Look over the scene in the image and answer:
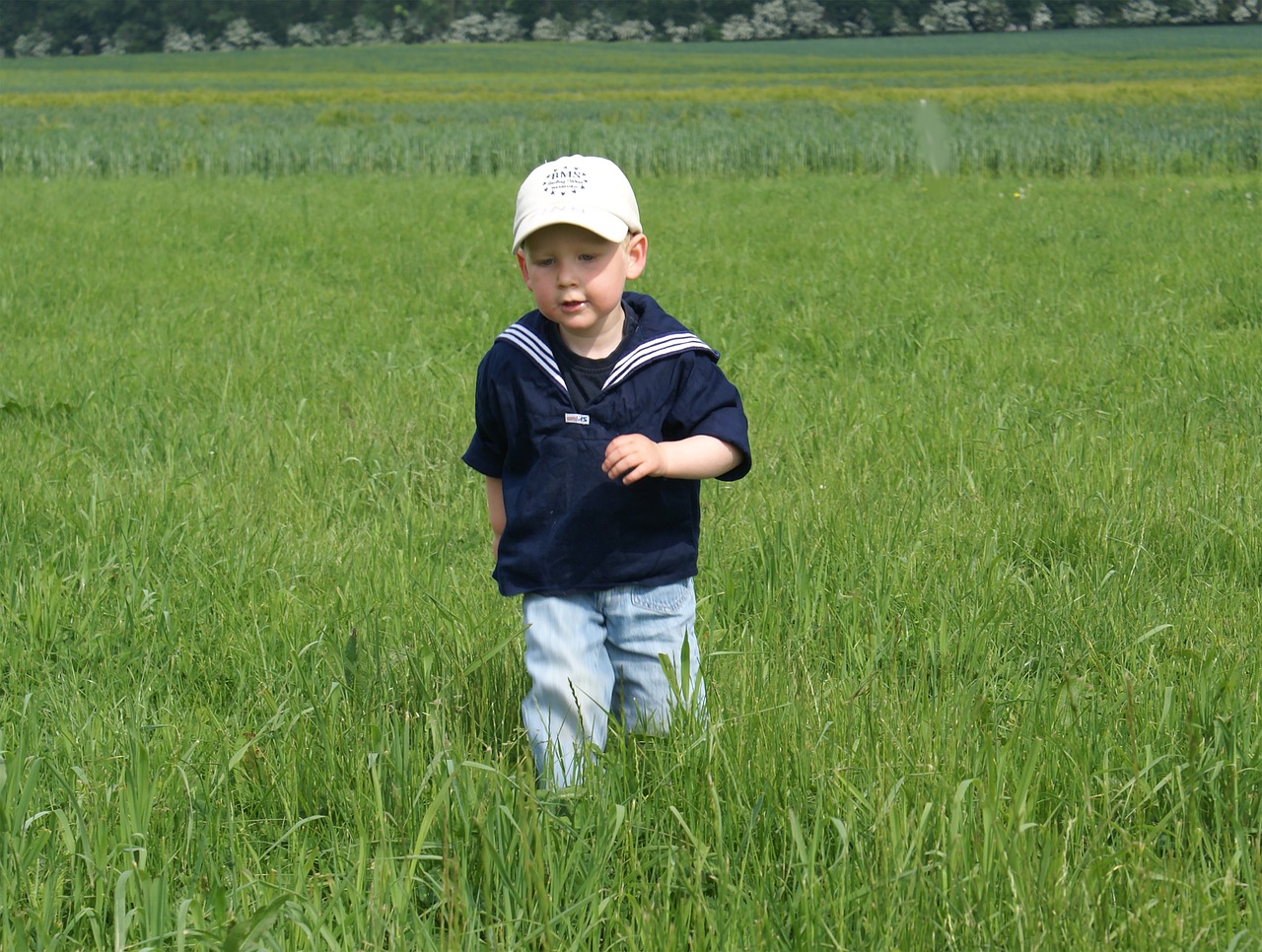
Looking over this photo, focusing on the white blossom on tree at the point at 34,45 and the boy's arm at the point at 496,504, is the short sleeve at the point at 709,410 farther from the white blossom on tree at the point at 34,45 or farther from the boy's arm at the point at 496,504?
the white blossom on tree at the point at 34,45

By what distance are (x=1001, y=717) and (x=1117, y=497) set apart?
1576 millimetres

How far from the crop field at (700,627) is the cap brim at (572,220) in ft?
2.59

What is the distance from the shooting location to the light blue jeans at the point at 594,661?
87.7 inches

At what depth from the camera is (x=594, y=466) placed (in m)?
2.24

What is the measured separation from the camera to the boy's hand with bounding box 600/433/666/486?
2025 mm

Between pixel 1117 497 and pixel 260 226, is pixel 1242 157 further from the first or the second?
pixel 1117 497

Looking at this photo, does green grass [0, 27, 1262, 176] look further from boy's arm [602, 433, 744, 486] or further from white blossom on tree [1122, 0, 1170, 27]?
white blossom on tree [1122, 0, 1170, 27]

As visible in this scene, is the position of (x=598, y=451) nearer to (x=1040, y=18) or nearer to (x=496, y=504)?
(x=496, y=504)

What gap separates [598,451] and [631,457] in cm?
23

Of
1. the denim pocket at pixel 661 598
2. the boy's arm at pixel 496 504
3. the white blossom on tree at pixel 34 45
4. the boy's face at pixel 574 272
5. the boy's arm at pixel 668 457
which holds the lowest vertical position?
the denim pocket at pixel 661 598

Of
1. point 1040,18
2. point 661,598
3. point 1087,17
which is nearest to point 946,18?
point 1040,18

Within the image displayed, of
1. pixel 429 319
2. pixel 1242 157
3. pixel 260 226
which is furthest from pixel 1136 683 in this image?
pixel 1242 157

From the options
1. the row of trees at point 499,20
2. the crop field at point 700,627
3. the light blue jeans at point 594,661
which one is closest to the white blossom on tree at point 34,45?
the row of trees at point 499,20

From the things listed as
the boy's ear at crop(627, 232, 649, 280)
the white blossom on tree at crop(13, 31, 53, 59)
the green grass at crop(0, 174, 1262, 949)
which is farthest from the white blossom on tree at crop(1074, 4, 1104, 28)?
the boy's ear at crop(627, 232, 649, 280)
